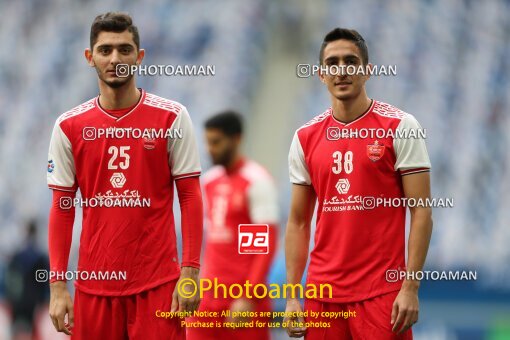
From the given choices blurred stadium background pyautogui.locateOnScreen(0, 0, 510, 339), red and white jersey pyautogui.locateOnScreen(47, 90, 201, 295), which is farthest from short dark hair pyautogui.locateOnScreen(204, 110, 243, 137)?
blurred stadium background pyautogui.locateOnScreen(0, 0, 510, 339)

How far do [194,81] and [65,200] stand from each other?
28.4ft

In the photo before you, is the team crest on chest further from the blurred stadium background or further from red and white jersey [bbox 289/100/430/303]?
the blurred stadium background

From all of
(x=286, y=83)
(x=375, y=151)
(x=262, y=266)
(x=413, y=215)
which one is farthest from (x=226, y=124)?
(x=286, y=83)

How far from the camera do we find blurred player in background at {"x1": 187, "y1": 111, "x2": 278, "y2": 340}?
658 centimetres

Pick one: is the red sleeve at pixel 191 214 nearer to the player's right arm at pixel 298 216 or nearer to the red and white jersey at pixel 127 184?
the red and white jersey at pixel 127 184

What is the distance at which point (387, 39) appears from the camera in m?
13.4

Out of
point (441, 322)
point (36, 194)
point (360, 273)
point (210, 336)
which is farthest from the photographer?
point (36, 194)

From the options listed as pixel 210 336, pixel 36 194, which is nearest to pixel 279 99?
pixel 36 194

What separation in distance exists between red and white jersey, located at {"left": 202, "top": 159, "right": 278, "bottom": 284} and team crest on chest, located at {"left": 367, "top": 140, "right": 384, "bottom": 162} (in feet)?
6.52

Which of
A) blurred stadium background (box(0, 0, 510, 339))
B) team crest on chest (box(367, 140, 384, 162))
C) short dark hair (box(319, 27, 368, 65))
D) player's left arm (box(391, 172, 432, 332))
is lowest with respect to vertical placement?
player's left arm (box(391, 172, 432, 332))

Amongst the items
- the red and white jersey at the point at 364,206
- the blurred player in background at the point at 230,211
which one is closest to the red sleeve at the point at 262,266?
the blurred player in background at the point at 230,211

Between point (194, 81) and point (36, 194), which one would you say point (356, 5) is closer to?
point (194, 81)

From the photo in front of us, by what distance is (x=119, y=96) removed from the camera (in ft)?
15.8

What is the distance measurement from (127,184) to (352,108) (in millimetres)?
1120
